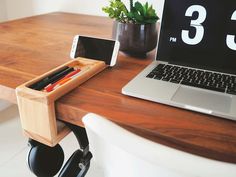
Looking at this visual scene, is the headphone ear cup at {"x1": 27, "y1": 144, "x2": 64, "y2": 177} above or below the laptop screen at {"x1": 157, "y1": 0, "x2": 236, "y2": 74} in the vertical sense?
below

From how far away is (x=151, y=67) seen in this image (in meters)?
0.72

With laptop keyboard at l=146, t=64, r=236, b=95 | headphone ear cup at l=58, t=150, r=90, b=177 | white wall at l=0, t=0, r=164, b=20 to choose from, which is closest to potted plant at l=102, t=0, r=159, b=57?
laptop keyboard at l=146, t=64, r=236, b=95

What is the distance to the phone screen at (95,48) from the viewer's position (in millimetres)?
745

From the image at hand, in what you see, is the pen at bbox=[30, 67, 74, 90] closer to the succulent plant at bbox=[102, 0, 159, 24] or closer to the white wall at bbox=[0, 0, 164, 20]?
the succulent plant at bbox=[102, 0, 159, 24]

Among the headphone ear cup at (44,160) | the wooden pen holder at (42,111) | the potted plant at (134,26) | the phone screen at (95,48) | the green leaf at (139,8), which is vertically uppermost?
the green leaf at (139,8)

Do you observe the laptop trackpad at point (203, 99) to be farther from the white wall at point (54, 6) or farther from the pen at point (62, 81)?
the white wall at point (54, 6)

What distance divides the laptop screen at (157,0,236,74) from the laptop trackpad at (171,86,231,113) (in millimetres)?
163

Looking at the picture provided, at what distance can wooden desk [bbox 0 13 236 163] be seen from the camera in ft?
1.45

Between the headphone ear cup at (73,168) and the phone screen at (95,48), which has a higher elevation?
the phone screen at (95,48)

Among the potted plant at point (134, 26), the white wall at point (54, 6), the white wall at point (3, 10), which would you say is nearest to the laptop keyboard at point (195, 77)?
the potted plant at point (134, 26)

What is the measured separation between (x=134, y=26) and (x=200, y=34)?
0.67 ft

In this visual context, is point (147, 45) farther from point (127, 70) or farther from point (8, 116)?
point (8, 116)

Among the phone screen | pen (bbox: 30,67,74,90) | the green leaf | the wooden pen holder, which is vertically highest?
the green leaf

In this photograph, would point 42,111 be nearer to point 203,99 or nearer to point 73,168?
point 73,168
